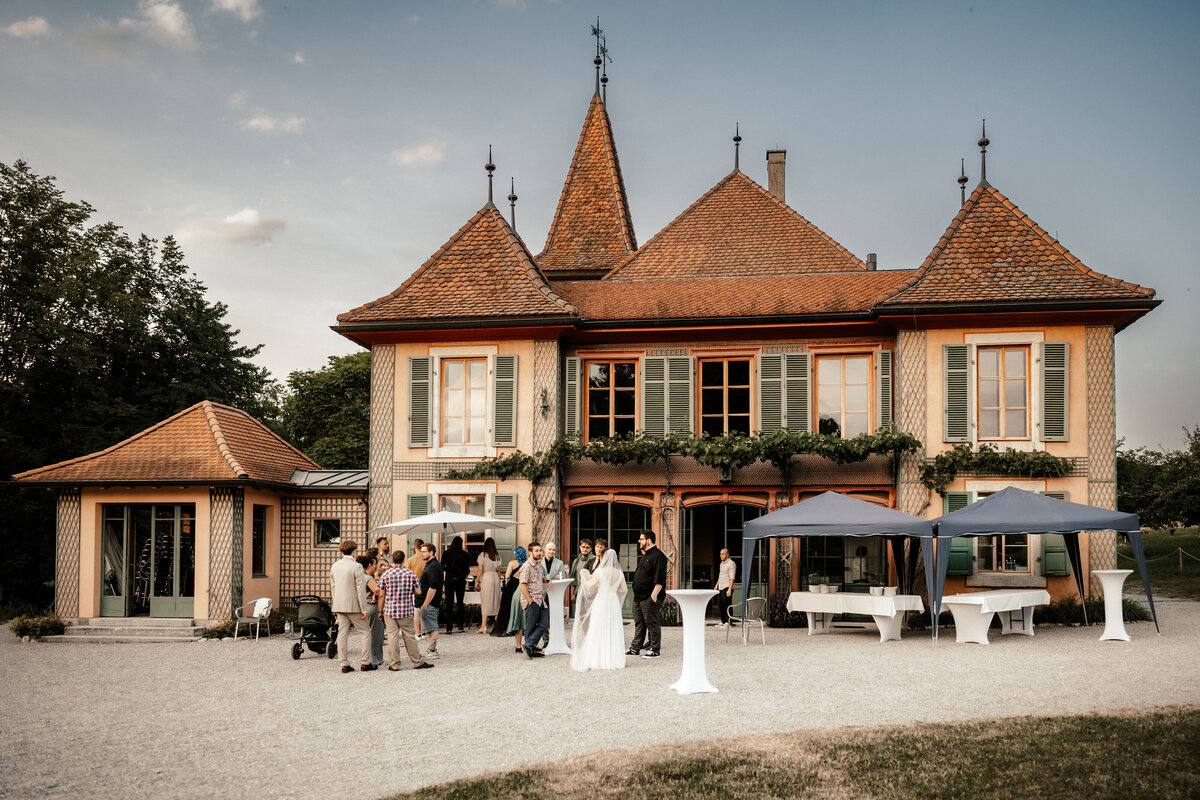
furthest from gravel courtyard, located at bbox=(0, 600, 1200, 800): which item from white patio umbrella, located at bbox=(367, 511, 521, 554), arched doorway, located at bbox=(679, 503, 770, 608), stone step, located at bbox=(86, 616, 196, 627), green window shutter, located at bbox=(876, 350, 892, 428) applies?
green window shutter, located at bbox=(876, 350, 892, 428)

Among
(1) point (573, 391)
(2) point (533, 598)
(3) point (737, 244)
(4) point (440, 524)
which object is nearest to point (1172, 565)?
(3) point (737, 244)

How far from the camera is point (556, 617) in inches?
548

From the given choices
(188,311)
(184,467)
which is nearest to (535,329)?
(184,467)

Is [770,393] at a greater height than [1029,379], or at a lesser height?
lesser

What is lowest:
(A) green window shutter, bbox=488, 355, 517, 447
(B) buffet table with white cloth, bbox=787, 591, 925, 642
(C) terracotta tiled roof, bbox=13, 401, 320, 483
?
(B) buffet table with white cloth, bbox=787, 591, 925, 642

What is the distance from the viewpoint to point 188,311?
32.9 meters

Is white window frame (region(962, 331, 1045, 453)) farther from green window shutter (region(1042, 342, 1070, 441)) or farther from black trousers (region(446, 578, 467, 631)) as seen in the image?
black trousers (region(446, 578, 467, 631))

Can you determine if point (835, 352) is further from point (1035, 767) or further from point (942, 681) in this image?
point (1035, 767)

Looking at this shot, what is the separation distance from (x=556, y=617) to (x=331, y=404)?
34063mm

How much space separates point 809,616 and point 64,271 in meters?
22.0

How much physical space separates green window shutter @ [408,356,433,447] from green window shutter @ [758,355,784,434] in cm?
586

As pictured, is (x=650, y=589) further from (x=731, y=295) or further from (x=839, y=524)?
(x=731, y=295)

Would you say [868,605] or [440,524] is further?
[440,524]

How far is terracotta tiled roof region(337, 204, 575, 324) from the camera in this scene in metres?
18.6
